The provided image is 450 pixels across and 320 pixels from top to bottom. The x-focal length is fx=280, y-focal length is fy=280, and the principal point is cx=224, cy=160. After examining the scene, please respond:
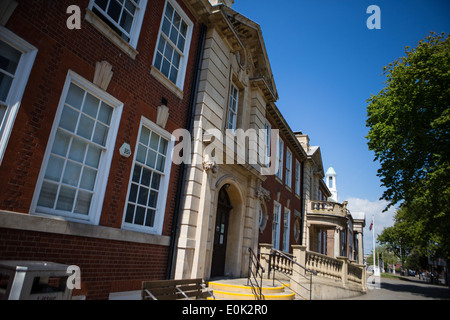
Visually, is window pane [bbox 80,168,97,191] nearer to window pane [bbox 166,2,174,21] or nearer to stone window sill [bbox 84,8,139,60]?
stone window sill [bbox 84,8,139,60]

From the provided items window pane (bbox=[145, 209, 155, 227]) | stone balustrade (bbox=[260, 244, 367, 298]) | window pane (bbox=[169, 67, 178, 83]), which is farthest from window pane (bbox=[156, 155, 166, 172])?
stone balustrade (bbox=[260, 244, 367, 298])

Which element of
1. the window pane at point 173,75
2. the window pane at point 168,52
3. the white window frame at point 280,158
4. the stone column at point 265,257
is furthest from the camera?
the white window frame at point 280,158

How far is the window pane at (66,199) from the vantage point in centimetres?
490

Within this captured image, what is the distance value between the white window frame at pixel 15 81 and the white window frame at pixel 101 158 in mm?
590

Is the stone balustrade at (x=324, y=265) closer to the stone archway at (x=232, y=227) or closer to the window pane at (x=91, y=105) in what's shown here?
the stone archway at (x=232, y=227)

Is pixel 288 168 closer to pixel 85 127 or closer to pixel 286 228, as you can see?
pixel 286 228

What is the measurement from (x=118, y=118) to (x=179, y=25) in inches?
154

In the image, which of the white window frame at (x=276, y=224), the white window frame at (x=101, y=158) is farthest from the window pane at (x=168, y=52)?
the white window frame at (x=276, y=224)

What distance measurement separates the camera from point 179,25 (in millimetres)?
8234

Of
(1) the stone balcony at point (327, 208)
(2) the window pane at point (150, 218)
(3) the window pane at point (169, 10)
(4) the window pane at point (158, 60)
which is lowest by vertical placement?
A: (2) the window pane at point (150, 218)

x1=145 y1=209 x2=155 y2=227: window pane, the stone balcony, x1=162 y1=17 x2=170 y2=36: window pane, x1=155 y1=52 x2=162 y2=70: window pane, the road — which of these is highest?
x1=162 y1=17 x2=170 y2=36: window pane

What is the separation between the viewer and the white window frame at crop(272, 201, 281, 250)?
1567 centimetres

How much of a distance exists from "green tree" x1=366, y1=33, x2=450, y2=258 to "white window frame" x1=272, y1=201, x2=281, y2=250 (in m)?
7.29

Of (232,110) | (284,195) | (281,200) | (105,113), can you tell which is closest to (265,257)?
(281,200)
